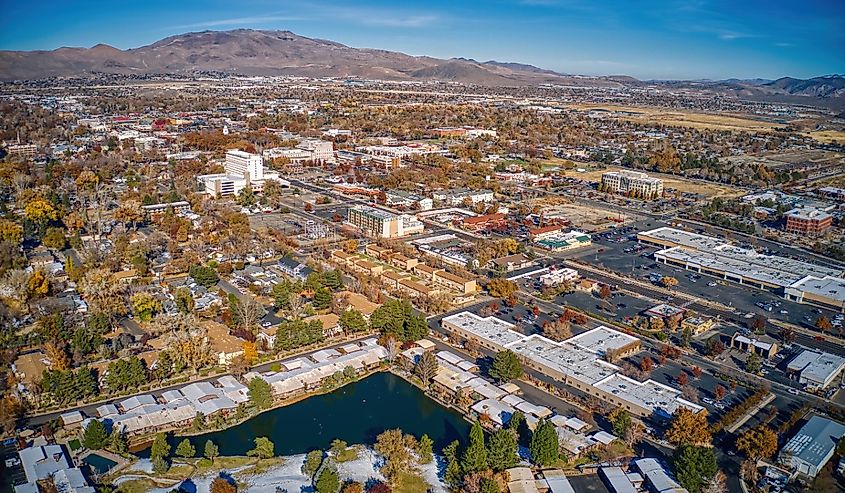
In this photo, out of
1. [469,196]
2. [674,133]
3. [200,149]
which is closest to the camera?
[469,196]

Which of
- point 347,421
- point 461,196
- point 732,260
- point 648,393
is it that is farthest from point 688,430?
point 461,196

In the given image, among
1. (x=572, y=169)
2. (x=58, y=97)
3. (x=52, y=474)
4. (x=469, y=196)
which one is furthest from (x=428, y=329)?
(x=58, y=97)

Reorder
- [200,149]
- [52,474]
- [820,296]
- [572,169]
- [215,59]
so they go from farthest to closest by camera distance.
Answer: [215,59] < [200,149] < [572,169] < [820,296] < [52,474]

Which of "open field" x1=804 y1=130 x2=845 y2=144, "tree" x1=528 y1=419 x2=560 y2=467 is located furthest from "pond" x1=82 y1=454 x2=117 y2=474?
"open field" x1=804 y1=130 x2=845 y2=144

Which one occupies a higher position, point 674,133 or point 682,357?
point 674,133

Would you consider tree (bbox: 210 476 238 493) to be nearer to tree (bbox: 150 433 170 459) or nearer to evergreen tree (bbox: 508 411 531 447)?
tree (bbox: 150 433 170 459)

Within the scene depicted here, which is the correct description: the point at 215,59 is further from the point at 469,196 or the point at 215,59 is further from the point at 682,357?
the point at 682,357
